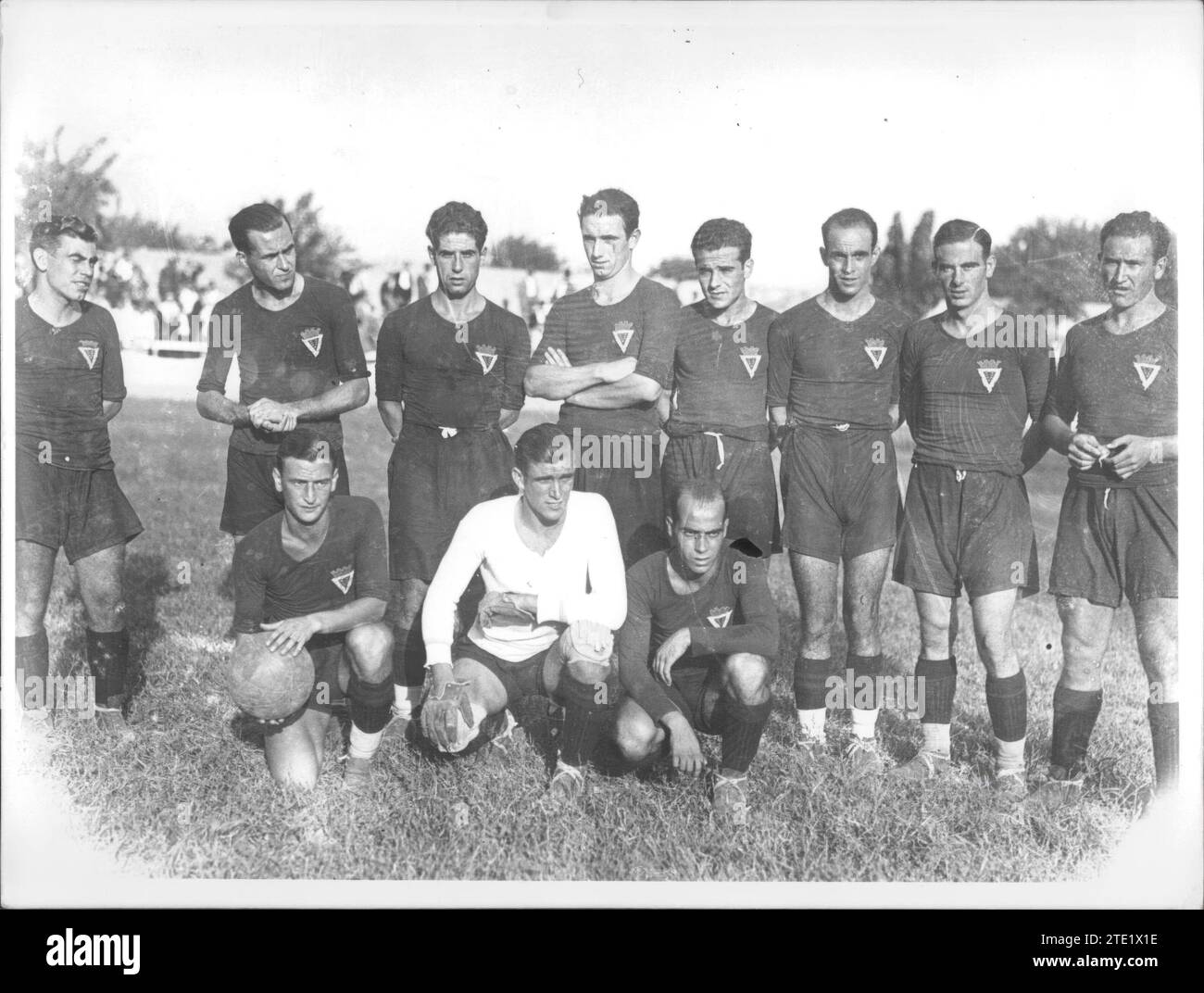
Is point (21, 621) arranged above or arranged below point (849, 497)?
below

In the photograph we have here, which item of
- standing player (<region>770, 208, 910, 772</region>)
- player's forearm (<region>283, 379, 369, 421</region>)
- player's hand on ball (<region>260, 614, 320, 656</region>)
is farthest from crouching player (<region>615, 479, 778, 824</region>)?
player's forearm (<region>283, 379, 369, 421</region>)

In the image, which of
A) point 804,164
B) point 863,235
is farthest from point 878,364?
point 804,164

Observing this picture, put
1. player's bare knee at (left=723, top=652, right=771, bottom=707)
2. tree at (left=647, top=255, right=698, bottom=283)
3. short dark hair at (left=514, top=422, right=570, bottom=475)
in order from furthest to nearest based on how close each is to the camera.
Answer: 1. tree at (left=647, top=255, right=698, bottom=283)
2. short dark hair at (left=514, top=422, right=570, bottom=475)
3. player's bare knee at (left=723, top=652, right=771, bottom=707)

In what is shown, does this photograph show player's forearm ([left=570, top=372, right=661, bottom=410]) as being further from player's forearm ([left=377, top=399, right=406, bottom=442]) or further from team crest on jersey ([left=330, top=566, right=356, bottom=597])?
team crest on jersey ([left=330, top=566, right=356, bottom=597])

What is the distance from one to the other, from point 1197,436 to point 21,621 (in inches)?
179

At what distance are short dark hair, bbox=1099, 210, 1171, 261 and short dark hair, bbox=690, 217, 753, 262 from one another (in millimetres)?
1310

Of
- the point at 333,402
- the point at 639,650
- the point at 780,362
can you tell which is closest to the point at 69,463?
the point at 333,402

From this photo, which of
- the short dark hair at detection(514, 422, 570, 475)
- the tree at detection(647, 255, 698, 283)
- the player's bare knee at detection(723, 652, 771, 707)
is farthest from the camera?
the tree at detection(647, 255, 698, 283)

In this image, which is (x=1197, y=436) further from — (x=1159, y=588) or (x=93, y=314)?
(x=93, y=314)

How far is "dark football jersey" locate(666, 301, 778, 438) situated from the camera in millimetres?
4398

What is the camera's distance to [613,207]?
4414 millimetres

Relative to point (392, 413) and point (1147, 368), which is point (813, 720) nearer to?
point (1147, 368)

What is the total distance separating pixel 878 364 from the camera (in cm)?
439

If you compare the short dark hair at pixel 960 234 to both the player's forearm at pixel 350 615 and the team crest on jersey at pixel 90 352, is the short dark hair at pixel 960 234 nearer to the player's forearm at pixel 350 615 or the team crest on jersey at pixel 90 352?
the player's forearm at pixel 350 615
